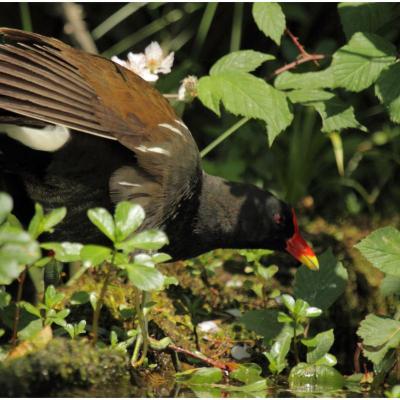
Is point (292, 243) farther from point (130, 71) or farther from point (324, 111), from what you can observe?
point (130, 71)

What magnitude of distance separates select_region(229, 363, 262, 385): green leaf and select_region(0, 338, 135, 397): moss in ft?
1.66

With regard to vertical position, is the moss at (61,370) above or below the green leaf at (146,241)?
below

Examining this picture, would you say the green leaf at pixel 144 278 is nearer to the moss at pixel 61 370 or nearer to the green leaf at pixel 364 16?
the moss at pixel 61 370

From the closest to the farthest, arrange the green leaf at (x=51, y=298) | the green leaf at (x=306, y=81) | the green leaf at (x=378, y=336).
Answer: the green leaf at (x=51, y=298) < the green leaf at (x=378, y=336) < the green leaf at (x=306, y=81)

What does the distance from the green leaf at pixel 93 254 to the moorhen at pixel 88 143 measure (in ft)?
2.86

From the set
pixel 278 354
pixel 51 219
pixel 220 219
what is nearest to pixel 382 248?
pixel 278 354

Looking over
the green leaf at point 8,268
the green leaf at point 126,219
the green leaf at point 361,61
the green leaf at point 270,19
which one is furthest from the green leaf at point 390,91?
the green leaf at point 8,268

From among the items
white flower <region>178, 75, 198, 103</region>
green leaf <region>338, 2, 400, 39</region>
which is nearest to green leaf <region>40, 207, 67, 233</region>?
white flower <region>178, 75, 198, 103</region>

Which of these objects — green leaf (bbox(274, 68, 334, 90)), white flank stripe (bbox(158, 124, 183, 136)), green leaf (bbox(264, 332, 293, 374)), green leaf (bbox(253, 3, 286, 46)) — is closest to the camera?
green leaf (bbox(264, 332, 293, 374))

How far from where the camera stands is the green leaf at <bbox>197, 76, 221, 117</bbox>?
351 cm

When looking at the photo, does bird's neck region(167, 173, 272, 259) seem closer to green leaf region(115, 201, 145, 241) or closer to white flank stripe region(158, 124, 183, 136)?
white flank stripe region(158, 124, 183, 136)

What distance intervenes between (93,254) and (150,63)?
5.26 feet

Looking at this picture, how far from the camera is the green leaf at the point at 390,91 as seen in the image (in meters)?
3.38

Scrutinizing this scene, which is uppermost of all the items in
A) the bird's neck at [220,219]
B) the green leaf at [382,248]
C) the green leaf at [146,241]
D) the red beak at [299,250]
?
the bird's neck at [220,219]
